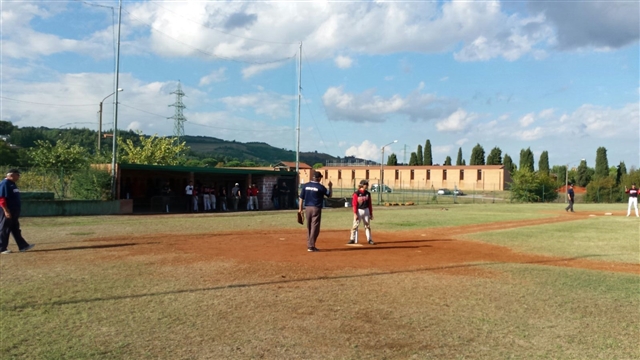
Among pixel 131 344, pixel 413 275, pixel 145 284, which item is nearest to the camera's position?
pixel 131 344

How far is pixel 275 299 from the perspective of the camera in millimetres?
7574

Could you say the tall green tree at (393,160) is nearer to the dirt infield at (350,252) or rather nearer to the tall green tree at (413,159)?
the tall green tree at (413,159)

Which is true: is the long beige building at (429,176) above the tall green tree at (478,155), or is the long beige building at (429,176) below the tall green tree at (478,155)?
below

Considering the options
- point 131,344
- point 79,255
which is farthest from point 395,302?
point 79,255

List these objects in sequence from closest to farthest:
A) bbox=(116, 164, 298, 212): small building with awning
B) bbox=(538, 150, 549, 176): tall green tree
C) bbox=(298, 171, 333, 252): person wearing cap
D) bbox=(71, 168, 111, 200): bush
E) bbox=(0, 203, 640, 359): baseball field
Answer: bbox=(0, 203, 640, 359): baseball field → bbox=(298, 171, 333, 252): person wearing cap → bbox=(71, 168, 111, 200): bush → bbox=(116, 164, 298, 212): small building with awning → bbox=(538, 150, 549, 176): tall green tree

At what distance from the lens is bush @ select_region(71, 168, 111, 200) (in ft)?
89.2

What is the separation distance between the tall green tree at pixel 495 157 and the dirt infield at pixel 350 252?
89596mm

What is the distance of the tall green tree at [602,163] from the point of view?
88625 millimetres

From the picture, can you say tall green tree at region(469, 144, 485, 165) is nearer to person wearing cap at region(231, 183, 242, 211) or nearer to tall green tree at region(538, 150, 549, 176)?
tall green tree at region(538, 150, 549, 176)

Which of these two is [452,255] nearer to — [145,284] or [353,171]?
[145,284]

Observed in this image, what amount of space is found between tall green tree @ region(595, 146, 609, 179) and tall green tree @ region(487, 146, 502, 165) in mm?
17538

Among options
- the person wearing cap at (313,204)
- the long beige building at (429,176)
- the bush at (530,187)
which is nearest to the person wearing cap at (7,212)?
the person wearing cap at (313,204)

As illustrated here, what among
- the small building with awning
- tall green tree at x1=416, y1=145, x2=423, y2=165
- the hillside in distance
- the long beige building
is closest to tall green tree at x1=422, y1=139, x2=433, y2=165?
tall green tree at x1=416, y1=145, x2=423, y2=165

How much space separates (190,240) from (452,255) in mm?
7370
